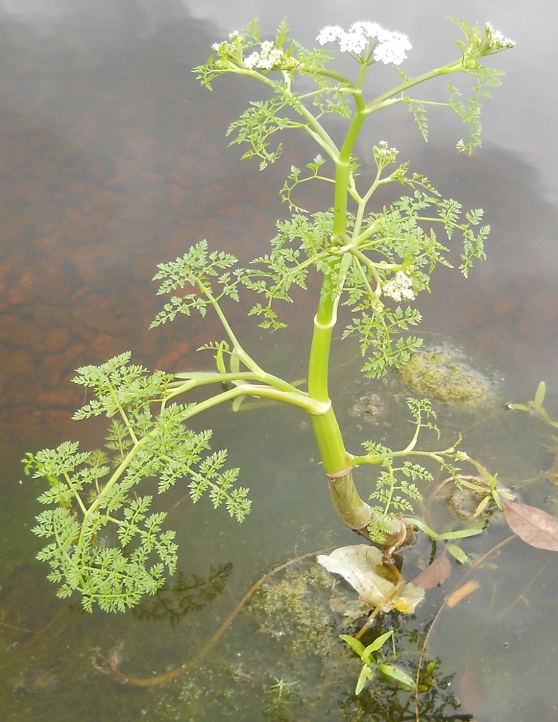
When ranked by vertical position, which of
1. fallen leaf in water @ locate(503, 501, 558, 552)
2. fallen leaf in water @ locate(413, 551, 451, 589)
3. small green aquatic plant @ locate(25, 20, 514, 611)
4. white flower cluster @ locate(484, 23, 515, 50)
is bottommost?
fallen leaf in water @ locate(413, 551, 451, 589)

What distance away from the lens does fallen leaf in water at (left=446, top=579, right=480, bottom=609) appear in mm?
2201

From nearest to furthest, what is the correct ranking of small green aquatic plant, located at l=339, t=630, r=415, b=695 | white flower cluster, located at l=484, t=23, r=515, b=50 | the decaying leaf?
white flower cluster, located at l=484, t=23, r=515, b=50 → small green aquatic plant, located at l=339, t=630, r=415, b=695 → the decaying leaf

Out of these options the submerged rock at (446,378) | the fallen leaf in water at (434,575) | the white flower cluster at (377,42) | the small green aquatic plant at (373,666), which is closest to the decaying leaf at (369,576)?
the fallen leaf in water at (434,575)

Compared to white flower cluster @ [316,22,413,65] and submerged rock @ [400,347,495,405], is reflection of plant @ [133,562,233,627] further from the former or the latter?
white flower cluster @ [316,22,413,65]

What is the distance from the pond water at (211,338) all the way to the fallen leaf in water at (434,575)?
0.27 ft

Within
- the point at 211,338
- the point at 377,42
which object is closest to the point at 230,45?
the point at 377,42

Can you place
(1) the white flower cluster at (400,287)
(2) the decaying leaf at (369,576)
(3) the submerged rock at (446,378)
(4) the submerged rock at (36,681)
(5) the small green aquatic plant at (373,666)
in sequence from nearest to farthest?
(1) the white flower cluster at (400,287) → (5) the small green aquatic plant at (373,666) → (4) the submerged rock at (36,681) → (2) the decaying leaf at (369,576) → (3) the submerged rock at (446,378)

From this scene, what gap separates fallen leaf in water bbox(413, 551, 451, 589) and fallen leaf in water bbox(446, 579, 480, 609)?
6 centimetres

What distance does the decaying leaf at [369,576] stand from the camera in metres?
2.19

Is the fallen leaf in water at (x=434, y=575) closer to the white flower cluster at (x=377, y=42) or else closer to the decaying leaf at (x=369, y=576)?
the decaying leaf at (x=369, y=576)

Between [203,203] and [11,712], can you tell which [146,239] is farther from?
[11,712]

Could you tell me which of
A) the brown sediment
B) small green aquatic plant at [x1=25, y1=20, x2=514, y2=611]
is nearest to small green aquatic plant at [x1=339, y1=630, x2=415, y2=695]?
the brown sediment

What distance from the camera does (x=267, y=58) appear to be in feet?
4.05

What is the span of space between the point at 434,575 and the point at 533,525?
403mm
